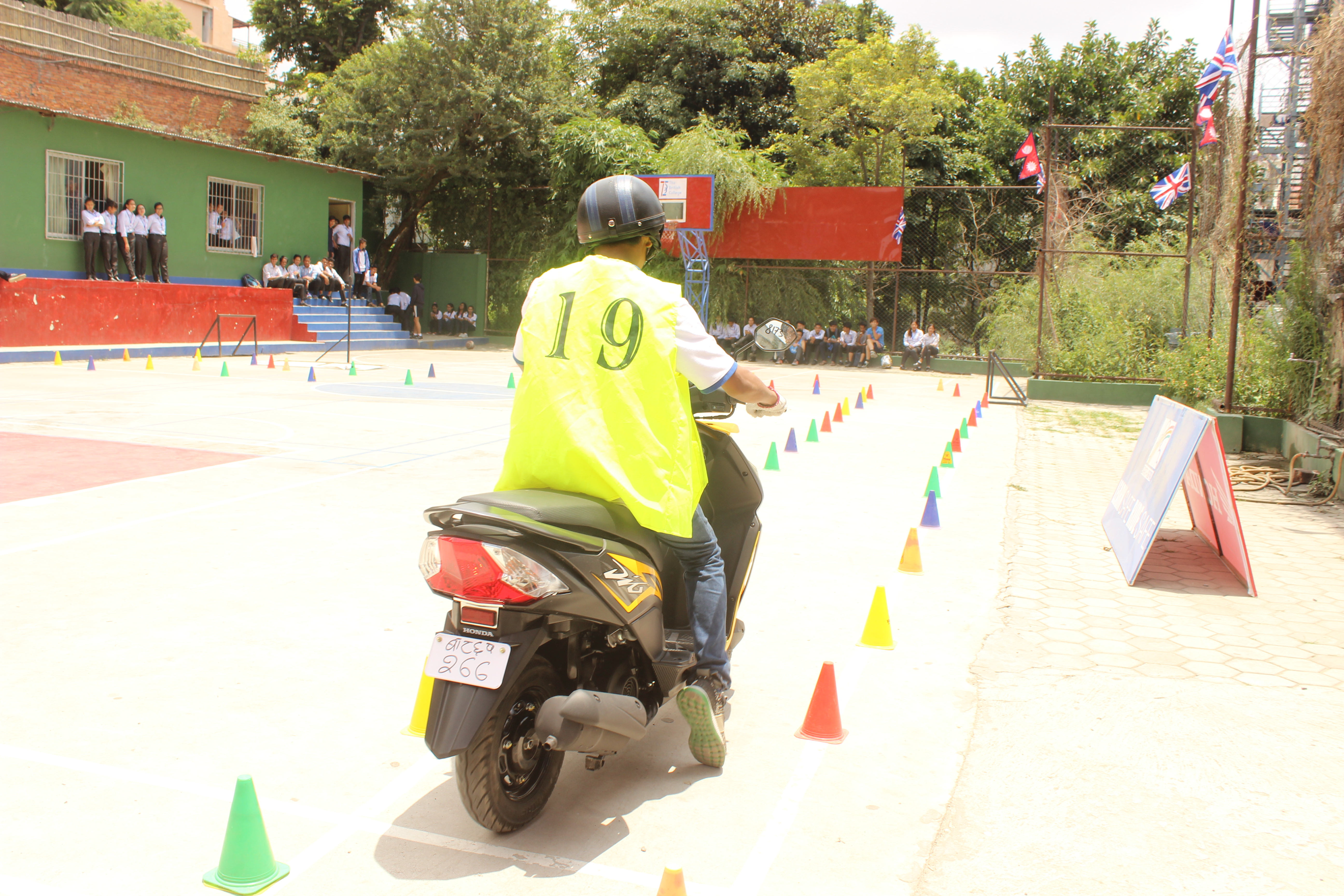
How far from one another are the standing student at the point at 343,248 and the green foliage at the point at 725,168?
891cm

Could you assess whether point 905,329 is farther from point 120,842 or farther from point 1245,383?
point 120,842

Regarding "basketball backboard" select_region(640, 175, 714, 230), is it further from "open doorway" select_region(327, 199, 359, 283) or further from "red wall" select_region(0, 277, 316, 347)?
"red wall" select_region(0, 277, 316, 347)

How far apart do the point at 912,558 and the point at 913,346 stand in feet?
69.4

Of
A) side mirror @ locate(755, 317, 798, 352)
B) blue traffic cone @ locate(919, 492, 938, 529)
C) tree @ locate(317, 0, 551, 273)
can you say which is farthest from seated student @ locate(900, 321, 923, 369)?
side mirror @ locate(755, 317, 798, 352)

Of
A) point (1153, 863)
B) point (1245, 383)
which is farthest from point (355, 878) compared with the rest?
point (1245, 383)

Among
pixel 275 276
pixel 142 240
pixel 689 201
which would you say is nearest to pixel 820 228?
pixel 689 201

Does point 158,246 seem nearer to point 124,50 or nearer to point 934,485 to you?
point 124,50

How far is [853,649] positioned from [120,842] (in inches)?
116

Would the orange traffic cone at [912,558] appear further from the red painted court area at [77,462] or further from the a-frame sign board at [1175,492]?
the red painted court area at [77,462]

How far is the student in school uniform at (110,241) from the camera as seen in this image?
2222 centimetres

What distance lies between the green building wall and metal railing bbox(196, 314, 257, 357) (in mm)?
2907

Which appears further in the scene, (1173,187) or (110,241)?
(110,241)

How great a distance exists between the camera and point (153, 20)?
144 feet

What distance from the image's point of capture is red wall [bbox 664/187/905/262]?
2636 cm
